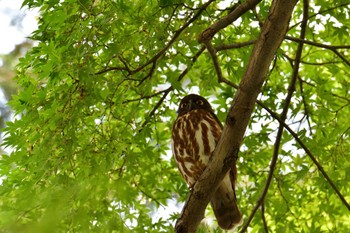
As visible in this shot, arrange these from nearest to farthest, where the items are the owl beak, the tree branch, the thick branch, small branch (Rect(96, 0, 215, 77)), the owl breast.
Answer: the thick branch
small branch (Rect(96, 0, 215, 77))
the owl breast
the tree branch
the owl beak

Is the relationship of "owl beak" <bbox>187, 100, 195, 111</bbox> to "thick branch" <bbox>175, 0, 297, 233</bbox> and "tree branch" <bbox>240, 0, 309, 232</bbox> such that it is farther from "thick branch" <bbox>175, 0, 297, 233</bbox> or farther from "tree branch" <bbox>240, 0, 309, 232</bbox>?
"thick branch" <bbox>175, 0, 297, 233</bbox>

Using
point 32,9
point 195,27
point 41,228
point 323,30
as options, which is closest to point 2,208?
point 32,9

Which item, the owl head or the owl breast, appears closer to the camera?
the owl breast

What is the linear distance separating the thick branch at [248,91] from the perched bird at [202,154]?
1248mm

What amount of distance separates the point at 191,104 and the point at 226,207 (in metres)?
0.91

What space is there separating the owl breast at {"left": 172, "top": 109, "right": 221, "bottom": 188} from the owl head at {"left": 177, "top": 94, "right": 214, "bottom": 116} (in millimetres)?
50

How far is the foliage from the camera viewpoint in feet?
12.3

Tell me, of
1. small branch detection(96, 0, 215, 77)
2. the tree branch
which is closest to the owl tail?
the tree branch

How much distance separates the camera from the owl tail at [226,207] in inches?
182

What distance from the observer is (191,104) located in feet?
15.9

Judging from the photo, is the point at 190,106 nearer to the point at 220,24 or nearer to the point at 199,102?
the point at 199,102

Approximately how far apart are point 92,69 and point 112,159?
0.67 meters

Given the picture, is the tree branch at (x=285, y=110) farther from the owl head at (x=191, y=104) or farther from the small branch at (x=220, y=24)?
the small branch at (x=220, y=24)

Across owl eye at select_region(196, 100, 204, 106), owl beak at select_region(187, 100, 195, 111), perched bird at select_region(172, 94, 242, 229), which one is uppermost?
owl eye at select_region(196, 100, 204, 106)
